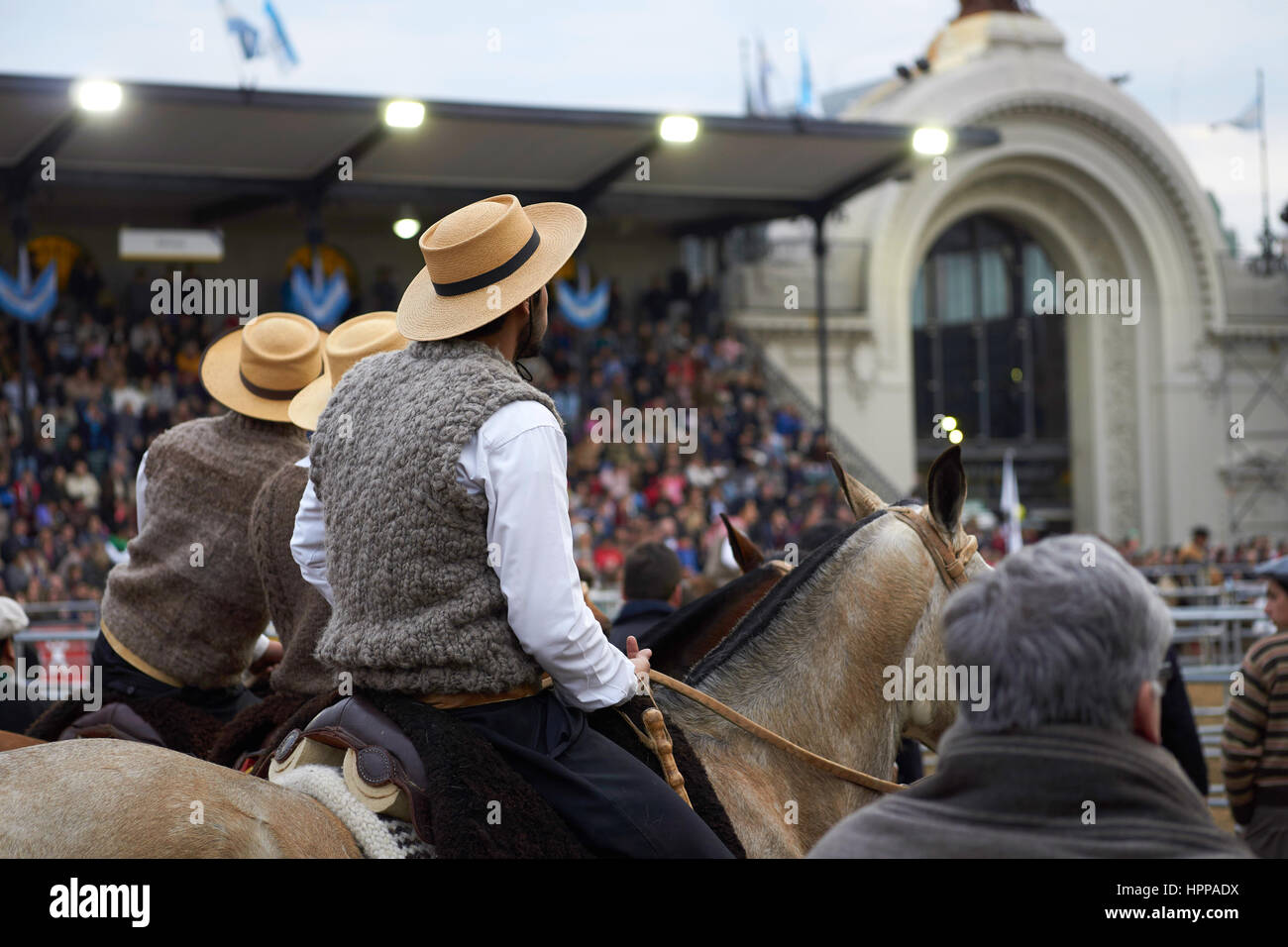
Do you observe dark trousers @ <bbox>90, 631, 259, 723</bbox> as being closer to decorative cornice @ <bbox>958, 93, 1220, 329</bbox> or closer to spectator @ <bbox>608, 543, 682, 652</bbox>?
spectator @ <bbox>608, 543, 682, 652</bbox>

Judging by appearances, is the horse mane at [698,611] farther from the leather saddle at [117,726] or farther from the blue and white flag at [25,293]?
the blue and white flag at [25,293]

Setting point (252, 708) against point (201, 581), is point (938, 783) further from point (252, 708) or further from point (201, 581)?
point (201, 581)

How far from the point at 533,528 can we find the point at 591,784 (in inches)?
20.1

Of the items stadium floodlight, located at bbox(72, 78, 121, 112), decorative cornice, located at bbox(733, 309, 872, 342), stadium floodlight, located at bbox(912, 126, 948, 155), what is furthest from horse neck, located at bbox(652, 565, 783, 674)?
decorative cornice, located at bbox(733, 309, 872, 342)

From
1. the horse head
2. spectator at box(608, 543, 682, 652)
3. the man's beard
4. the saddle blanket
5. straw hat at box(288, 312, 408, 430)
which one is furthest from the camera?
spectator at box(608, 543, 682, 652)

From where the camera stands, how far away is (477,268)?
273cm

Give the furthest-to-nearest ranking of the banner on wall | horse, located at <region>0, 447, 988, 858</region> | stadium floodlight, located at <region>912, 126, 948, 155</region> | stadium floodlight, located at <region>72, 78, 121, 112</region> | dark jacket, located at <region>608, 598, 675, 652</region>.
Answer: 1. the banner on wall
2. stadium floodlight, located at <region>912, 126, 948, 155</region>
3. stadium floodlight, located at <region>72, 78, 121, 112</region>
4. dark jacket, located at <region>608, 598, 675, 652</region>
5. horse, located at <region>0, 447, 988, 858</region>

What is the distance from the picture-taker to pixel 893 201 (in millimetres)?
24281

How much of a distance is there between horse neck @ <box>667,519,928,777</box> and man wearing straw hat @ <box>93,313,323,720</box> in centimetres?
146

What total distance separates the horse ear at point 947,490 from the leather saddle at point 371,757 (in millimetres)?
1328

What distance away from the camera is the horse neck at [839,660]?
3139 mm

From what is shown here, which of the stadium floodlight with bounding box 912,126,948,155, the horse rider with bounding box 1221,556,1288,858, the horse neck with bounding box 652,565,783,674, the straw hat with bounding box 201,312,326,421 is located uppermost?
the stadium floodlight with bounding box 912,126,948,155

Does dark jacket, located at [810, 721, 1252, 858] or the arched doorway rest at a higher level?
the arched doorway

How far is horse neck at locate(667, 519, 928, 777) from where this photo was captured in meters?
3.14
